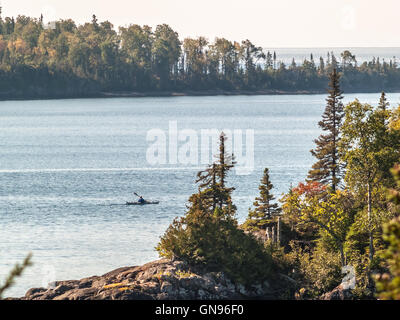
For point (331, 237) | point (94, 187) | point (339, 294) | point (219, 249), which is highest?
point (331, 237)

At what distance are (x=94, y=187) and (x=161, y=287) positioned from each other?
4323cm

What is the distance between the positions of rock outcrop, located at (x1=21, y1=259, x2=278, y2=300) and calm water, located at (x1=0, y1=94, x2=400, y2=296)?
5353mm

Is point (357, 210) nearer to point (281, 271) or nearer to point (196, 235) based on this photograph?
point (281, 271)

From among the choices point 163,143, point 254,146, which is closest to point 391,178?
point 254,146

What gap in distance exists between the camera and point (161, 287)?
1460 inches

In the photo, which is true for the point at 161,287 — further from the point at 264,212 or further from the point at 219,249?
the point at 264,212

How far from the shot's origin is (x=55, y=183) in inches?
3241

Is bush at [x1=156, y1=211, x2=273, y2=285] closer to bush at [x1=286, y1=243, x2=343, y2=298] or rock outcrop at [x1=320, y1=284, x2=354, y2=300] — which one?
bush at [x1=286, y1=243, x2=343, y2=298]

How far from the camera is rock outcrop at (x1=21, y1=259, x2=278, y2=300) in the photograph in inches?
1447

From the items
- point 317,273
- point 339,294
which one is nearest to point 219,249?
point 317,273

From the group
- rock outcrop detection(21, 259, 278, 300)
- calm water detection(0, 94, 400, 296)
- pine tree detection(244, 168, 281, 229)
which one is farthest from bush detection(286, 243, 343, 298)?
calm water detection(0, 94, 400, 296)

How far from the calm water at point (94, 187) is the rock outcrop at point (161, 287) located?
17.6 ft

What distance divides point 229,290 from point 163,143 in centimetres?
9052
